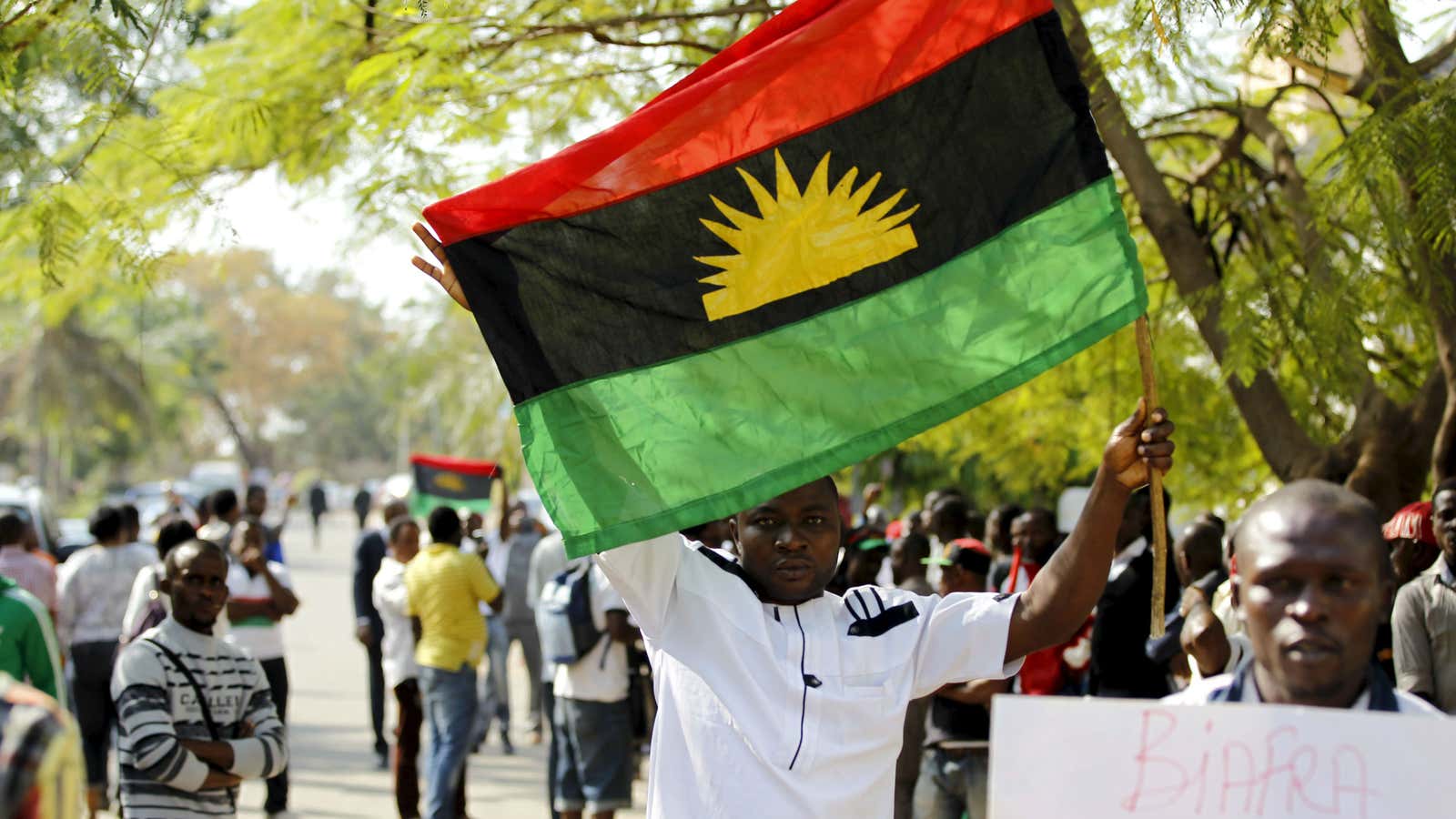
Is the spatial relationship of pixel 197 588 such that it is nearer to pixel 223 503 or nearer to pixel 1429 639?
pixel 1429 639

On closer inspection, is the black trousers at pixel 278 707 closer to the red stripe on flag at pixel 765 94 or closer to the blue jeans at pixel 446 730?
the blue jeans at pixel 446 730

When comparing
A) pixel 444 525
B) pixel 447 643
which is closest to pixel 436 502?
pixel 444 525

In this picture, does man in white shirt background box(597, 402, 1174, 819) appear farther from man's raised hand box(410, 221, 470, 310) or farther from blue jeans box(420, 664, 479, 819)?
blue jeans box(420, 664, 479, 819)

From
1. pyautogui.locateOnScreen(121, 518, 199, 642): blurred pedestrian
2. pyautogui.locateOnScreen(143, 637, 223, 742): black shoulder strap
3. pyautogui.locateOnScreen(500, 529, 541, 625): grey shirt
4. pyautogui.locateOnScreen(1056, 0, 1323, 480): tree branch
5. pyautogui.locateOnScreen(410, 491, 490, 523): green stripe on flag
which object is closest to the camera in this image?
pyautogui.locateOnScreen(143, 637, 223, 742): black shoulder strap

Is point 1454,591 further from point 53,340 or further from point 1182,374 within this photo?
point 53,340

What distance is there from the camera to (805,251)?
4.23 meters

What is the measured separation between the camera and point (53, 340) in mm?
31812

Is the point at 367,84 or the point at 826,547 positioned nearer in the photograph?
the point at 826,547

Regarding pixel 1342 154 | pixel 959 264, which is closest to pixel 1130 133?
pixel 1342 154

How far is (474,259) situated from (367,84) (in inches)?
132

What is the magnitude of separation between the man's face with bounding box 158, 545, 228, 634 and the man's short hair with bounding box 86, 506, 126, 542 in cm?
463

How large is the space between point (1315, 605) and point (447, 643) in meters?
7.42

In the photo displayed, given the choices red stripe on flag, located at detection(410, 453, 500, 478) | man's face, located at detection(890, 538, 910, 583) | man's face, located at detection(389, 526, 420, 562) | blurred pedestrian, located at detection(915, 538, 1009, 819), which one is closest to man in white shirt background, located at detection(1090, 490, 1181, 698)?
blurred pedestrian, located at detection(915, 538, 1009, 819)

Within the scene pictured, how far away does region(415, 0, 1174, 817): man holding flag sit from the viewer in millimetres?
3805
